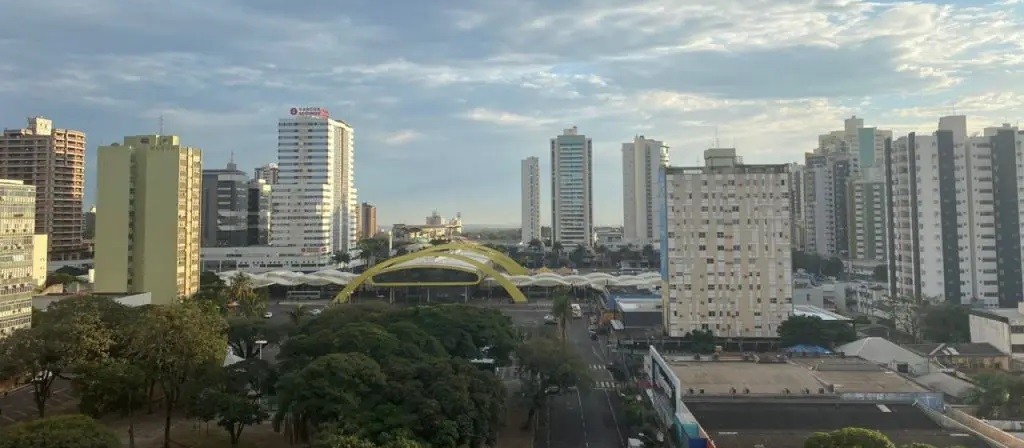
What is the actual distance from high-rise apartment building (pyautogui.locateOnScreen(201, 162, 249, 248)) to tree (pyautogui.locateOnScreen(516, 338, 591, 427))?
271 ft

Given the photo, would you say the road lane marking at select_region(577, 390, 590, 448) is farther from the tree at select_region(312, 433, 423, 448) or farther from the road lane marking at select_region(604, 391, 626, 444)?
the tree at select_region(312, 433, 423, 448)

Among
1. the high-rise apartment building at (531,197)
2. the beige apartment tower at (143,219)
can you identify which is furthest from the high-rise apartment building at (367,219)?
the beige apartment tower at (143,219)

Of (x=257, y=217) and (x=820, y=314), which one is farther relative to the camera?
(x=257, y=217)

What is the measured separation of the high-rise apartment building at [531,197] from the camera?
150 m

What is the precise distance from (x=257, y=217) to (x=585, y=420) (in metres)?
91.1

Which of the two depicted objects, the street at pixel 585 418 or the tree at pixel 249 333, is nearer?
the street at pixel 585 418

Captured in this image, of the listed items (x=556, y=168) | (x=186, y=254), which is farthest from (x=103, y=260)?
(x=556, y=168)

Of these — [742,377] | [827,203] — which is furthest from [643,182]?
[742,377]

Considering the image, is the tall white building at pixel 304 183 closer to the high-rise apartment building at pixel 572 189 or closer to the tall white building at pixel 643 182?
the high-rise apartment building at pixel 572 189

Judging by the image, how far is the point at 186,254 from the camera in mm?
53781

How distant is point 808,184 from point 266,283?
77723 mm

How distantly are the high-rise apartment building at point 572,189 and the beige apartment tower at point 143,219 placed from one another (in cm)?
8062

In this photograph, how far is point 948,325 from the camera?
43.3 m

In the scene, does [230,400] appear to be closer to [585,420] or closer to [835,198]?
[585,420]
